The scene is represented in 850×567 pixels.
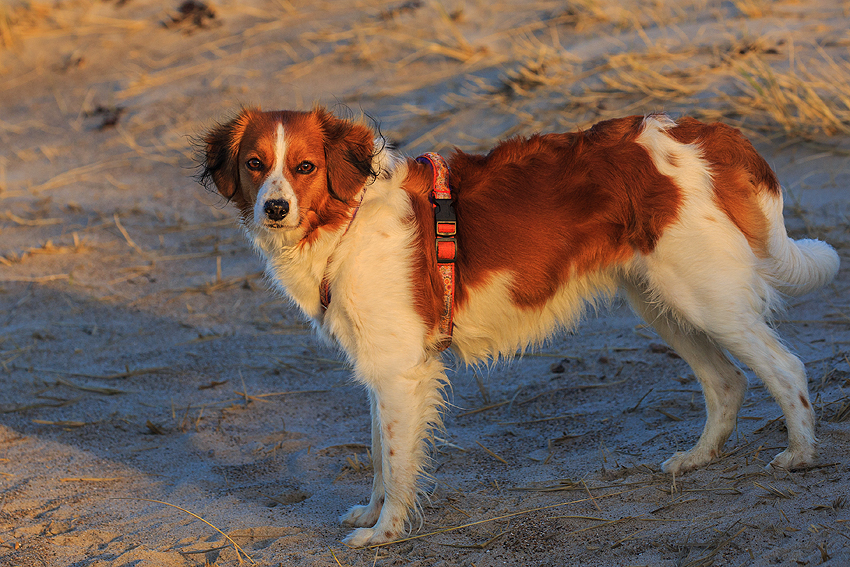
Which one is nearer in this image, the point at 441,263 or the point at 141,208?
the point at 441,263

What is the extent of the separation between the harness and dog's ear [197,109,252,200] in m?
0.58

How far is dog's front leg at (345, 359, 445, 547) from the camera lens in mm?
3117

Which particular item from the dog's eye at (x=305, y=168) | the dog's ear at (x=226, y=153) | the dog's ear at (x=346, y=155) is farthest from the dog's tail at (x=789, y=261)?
the dog's ear at (x=226, y=153)

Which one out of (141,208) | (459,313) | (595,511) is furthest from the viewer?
(141,208)

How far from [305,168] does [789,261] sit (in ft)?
6.80

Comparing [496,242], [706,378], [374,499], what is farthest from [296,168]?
[706,378]

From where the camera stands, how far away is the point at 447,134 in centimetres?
720

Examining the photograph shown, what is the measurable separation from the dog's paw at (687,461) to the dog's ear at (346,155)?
180cm

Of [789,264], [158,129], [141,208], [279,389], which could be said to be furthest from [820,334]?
[158,129]

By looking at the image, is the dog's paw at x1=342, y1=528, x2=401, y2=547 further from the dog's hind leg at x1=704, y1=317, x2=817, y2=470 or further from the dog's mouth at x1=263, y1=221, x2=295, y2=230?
the dog's hind leg at x1=704, y1=317, x2=817, y2=470

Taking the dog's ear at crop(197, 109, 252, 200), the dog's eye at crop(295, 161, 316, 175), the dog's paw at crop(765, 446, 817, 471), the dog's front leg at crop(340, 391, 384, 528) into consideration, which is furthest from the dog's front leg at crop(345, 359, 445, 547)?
the dog's paw at crop(765, 446, 817, 471)

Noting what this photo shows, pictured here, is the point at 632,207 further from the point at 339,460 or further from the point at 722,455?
the point at 339,460

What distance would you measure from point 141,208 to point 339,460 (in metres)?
4.28

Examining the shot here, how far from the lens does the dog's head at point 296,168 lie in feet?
9.92
